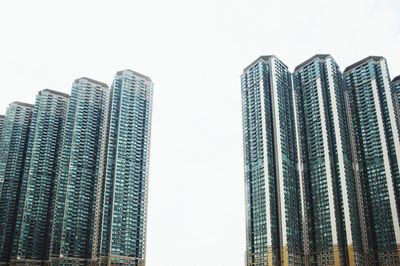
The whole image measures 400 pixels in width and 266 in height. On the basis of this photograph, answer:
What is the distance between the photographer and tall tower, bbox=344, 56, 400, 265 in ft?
314

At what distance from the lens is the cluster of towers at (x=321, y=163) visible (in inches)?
3718

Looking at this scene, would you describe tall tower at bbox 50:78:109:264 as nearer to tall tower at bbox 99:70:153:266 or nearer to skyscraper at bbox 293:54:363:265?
tall tower at bbox 99:70:153:266

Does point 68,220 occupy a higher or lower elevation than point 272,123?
lower

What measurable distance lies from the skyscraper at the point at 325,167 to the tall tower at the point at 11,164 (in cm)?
7609

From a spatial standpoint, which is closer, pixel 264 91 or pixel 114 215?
pixel 114 215

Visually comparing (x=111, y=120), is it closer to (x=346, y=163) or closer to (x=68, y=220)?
(x=68, y=220)

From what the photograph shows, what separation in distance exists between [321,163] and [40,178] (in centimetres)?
7374

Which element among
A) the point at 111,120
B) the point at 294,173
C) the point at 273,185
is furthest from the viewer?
the point at 111,120

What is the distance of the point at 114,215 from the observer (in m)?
99.3

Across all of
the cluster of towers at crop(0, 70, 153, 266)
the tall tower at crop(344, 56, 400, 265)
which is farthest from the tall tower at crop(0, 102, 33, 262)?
the tall tower at crop(344, 56, 400, 265)

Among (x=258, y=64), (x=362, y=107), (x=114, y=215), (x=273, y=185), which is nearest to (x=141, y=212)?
(x=114, y=215)

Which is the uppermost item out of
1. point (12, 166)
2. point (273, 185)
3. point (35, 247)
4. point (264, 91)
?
point (264, 91)

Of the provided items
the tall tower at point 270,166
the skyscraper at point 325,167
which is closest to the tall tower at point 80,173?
the tall tower at point 270,166

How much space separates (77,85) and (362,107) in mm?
78144
